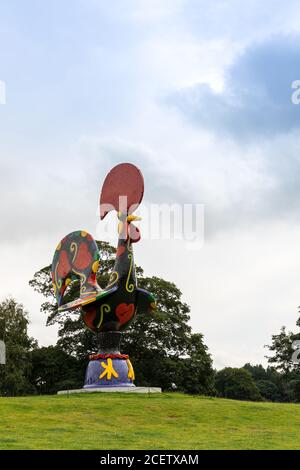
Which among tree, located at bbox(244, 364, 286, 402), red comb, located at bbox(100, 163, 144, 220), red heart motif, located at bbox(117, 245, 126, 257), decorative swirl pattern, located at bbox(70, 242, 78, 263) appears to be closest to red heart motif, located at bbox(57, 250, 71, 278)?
decorative swirl pattern, located at bbox(70, 242, 78, 263)

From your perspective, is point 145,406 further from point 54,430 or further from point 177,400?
point 54,430

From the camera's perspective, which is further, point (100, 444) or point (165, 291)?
point (165, 291)

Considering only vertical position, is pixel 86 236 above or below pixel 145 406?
above

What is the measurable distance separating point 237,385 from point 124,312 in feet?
133

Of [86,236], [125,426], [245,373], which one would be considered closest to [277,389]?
[245,373]

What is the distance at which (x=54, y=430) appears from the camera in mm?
16578

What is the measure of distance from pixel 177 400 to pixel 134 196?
25.7 feet

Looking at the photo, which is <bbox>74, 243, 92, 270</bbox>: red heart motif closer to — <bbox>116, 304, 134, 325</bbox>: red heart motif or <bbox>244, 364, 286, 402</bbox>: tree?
<bbox>116, 304, 134, 325</bbox>: red heart motif

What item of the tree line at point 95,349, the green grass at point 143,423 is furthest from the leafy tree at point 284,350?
the green grass at point 143,423

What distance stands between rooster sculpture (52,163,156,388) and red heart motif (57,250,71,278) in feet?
0.52

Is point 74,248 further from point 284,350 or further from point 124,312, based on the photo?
point 284,350

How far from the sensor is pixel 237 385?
63219 millimetres
